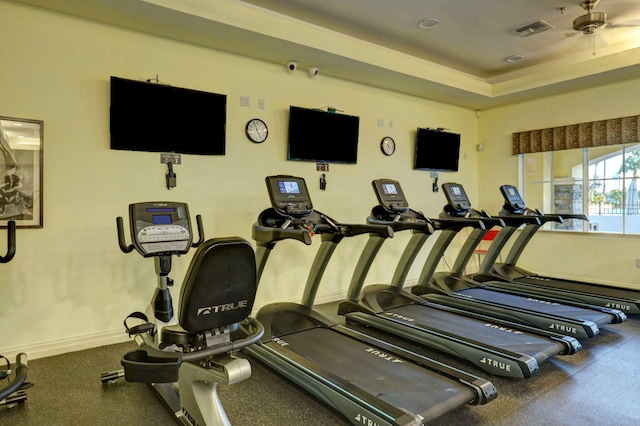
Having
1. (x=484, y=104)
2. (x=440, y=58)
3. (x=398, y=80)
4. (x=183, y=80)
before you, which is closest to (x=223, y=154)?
(x=183, y=80)

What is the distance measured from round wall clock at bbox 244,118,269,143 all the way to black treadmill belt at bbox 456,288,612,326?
321cm

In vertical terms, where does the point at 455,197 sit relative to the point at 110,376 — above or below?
above

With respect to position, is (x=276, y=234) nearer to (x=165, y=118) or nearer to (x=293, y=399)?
(x=293, y=399)

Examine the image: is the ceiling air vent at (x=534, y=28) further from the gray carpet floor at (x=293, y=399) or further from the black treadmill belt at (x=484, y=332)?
the gray carpet floor at (x=293, y=399)

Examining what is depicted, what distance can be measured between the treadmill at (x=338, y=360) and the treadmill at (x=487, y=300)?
160 centimetres

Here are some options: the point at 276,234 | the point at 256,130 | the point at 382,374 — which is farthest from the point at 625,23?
the point at 382,374

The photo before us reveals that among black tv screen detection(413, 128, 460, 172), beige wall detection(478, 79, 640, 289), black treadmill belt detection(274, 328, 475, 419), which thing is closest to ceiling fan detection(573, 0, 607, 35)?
beige wall detection(478, 79, 640, 289)

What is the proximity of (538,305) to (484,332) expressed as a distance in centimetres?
129

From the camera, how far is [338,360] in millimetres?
2961

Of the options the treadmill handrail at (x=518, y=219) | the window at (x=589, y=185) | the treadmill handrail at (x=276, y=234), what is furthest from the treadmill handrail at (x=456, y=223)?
the window at (x=589, y=185)

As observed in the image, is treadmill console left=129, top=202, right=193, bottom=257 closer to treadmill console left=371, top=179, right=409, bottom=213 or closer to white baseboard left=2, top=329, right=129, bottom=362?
white baseboard left=2, top=329, right=129, bottom=362

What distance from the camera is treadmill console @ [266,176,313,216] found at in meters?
3.64

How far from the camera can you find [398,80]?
557 cm

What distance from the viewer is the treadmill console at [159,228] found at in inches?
107
